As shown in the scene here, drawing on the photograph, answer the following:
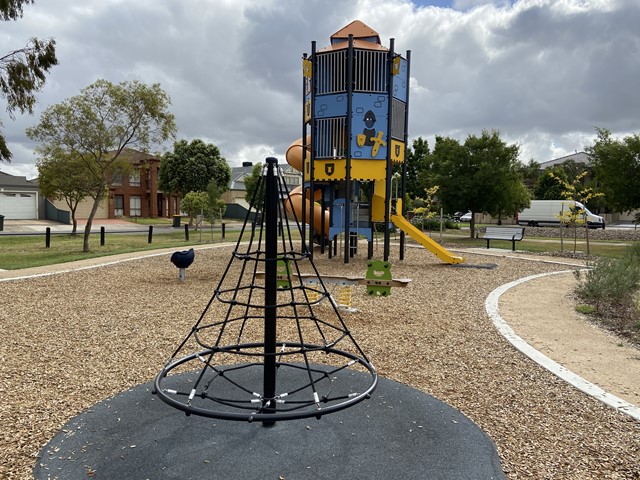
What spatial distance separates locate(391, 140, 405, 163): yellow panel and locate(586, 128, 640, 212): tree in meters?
12.7

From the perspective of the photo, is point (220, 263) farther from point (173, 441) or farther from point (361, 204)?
point (173, 441)

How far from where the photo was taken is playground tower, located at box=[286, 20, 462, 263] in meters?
15.2

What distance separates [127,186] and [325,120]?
44.4 meters

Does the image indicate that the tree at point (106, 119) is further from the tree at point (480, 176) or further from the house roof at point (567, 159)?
the house roof at point (567, 159)

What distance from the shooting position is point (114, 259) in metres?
16.2

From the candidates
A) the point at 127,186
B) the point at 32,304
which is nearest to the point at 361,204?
the point at 32,304

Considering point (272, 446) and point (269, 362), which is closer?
point (272, 446)

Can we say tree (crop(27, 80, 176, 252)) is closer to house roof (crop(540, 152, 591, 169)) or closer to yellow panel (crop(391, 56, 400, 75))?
yellow panel (crop(391, 56, 400, 75))

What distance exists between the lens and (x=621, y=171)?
2264cm

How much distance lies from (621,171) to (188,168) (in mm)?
41399

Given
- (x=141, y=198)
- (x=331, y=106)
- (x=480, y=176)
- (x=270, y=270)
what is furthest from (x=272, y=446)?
(x=141, y=198)

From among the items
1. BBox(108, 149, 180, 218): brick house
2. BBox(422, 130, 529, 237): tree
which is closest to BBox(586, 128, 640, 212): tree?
BBox(422, 130, 529, 237): tree

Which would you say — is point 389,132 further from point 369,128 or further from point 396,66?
point 396,66

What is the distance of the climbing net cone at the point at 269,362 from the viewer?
3572mm
